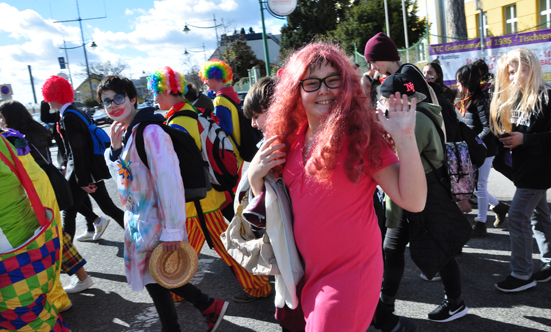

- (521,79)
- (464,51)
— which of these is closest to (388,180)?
(521,79)

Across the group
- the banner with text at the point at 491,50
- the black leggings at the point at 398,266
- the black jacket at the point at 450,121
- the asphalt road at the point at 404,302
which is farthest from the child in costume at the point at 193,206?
the banner with text at the point at 491,50

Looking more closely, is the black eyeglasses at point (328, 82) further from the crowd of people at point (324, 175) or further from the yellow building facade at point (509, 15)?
the yellow building facade at point (509, 15)

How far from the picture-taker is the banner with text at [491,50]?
9.34m

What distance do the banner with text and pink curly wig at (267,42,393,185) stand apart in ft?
28.6

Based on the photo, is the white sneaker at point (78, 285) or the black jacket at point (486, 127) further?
the black jacket at point (486, 127)

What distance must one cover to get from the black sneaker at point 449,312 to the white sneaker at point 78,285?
3136 millimetres

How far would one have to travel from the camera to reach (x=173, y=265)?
2.52 m

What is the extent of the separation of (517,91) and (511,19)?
64.8 feet

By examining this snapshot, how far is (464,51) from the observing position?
10500 mm

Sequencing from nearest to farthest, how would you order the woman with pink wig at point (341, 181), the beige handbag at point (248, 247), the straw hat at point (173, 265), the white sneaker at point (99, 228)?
the woman with pink wig at point (341, 181) → the beige handbag at point (248, 247) → the straw hat at point (173, 265) → the white sneaker at point (99, 228)

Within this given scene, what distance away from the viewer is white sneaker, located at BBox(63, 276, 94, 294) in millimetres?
4020

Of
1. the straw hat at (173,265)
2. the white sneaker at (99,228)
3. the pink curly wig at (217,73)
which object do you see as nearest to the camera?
the straw hat at (173,265)

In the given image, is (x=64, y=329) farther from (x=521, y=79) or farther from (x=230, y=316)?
(x=521, y=79)

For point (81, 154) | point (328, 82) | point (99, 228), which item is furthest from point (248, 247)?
point (99, 228)
